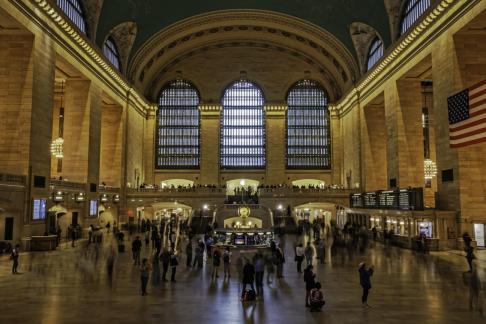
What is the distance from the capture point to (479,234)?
62.6 feet

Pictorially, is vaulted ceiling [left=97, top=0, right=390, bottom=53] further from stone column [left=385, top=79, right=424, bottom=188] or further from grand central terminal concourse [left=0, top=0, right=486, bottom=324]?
stone column [left=385, top=79, right=424, bottom=188]

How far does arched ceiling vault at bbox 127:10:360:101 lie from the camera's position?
114ft

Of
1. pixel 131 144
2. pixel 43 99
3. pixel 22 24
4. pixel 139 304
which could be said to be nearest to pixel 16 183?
pixel 43 99

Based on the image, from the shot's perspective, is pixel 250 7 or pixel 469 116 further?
pixel 250 7

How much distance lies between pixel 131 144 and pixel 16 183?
690 inches

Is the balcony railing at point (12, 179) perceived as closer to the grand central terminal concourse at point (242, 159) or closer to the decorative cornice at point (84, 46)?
the grand central terminal concourse at point (242, 159)

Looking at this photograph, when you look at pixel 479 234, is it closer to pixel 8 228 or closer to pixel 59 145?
pixel 8 228

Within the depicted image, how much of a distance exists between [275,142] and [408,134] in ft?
53.5

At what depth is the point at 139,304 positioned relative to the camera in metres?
9.30

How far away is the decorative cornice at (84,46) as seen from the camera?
2004 centimetres

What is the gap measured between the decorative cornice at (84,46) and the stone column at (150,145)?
5.16 m

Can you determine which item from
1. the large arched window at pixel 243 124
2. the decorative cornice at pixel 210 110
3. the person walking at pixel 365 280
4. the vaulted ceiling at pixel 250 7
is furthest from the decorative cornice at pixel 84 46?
the person walking at pixel 365 280

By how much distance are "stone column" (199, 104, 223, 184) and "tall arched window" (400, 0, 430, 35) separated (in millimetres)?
19707

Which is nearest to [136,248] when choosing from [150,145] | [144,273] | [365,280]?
[144,273]
